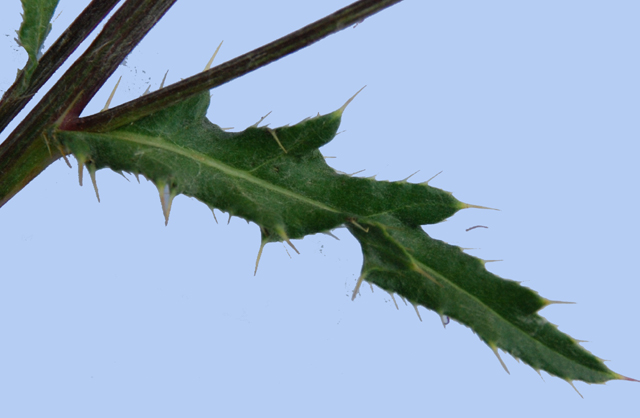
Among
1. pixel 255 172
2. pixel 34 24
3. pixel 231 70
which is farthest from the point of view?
pixel 255 172

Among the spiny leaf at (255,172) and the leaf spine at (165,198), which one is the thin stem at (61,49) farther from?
the leaf spine at (165,198)

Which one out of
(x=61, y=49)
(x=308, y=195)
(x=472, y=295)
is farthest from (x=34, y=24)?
(x=472, y=295)

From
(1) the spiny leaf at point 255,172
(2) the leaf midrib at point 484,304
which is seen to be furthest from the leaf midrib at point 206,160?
(2) the leaf midrib at point 484,304

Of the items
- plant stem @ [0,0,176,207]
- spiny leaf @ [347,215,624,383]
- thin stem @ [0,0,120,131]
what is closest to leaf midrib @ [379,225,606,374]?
spiny leaf @ [347,215,624,383]

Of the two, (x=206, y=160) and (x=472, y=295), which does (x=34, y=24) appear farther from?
(x=472, y=295)

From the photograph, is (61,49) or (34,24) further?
(61,49)

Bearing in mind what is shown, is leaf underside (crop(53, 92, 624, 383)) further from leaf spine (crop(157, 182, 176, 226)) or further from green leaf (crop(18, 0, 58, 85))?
green leaf (crop(18, 0, 58, 85))

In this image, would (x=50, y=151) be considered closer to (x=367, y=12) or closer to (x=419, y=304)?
(x=367, y=12)
